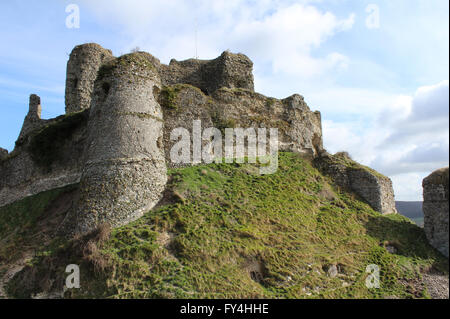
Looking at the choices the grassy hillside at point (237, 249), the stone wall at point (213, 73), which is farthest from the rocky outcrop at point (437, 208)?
the stone wall at point (213, 73)

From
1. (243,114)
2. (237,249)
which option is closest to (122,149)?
(237,249)

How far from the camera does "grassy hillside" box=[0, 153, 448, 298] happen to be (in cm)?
1535

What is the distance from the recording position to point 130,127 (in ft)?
Result: 66.4

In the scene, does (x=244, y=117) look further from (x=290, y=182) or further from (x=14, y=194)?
(x=14, y=194)

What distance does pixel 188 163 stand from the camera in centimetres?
2325

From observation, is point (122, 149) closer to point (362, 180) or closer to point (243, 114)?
point (243, 114)

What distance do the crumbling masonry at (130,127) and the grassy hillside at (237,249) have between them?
61.9 inches

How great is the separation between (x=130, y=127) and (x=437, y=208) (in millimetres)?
17605

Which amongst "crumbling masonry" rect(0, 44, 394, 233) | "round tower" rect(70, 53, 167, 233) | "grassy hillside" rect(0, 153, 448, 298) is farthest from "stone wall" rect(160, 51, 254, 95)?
"grassy hillside" rect(0, 153, 448, 298)

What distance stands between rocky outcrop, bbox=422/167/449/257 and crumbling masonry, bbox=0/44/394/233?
403cm

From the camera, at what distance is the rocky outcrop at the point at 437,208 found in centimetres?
2066

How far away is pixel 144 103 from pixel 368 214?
50.8 feet

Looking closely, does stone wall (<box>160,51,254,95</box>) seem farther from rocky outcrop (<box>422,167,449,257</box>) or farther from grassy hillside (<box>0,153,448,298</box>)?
rocky outcrop (<box>422,167,449,257</box>)
